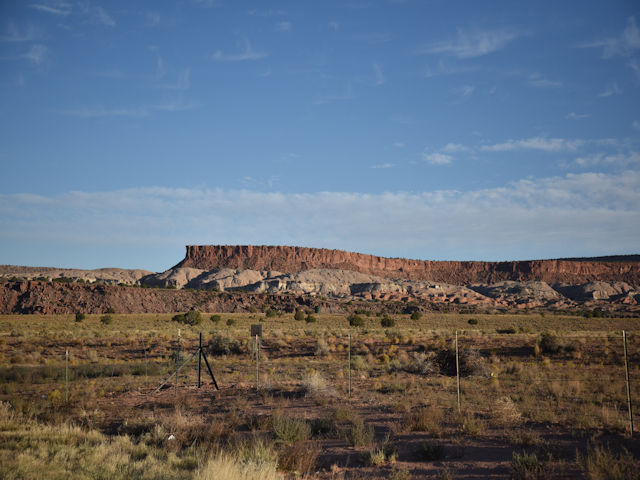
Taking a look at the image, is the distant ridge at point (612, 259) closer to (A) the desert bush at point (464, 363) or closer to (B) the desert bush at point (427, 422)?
(A) the desert bush at point (464, 363)

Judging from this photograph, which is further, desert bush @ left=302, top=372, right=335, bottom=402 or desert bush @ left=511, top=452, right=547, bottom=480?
desert bush @ left=302, top=372, right=335, bottom=402

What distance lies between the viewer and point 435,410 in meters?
11.5

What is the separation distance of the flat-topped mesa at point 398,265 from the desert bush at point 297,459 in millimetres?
121071

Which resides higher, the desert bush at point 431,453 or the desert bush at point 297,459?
the desert bush at point 297,459

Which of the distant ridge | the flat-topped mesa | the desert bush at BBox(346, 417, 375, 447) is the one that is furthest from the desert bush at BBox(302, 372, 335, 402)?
the distant ridge

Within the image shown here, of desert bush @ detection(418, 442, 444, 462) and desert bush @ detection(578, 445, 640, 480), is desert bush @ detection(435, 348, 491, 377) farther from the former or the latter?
desert bush @ detection(578, 445, 640, 480)

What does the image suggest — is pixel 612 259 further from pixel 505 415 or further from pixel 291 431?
pixel 291 431

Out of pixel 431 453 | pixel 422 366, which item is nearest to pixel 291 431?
pixel 431 453

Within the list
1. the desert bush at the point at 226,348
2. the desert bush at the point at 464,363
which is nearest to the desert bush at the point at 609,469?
the desert bush at the point at 464,363

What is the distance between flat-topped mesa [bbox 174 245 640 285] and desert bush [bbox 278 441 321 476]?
12107 centimetres

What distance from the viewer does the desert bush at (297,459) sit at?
795cm

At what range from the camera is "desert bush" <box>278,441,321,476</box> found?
7953 millimetres

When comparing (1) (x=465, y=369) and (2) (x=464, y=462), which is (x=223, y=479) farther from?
(1) (x=465, y=369)

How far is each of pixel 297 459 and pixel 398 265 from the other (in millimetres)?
138596
